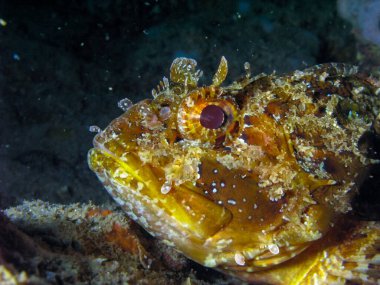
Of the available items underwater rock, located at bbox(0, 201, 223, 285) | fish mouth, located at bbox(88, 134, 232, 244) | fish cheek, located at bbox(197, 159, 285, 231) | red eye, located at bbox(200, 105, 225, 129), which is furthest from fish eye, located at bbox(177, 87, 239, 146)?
underwater rock, located at bbox(0, 201, 223, 285)

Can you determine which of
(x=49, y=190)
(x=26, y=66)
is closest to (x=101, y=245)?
(x=49, y=190)

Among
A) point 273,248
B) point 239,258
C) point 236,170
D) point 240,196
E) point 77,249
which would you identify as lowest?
point 77,249

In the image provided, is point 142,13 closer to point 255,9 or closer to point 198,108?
point 255,9

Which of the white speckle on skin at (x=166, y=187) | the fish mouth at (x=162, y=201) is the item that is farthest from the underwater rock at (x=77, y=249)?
the white speckle on skin at (x=166, y=187)

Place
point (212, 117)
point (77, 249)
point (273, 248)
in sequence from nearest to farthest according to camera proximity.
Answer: point (77, 249), point (212, 117), point (273, 248)

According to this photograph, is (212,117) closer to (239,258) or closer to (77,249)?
(239,258)

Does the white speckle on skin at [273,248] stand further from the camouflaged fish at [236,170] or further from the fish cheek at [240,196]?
the fish cheek at [240,196]

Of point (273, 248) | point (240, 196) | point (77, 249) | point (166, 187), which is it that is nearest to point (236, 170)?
point (240, 196)
